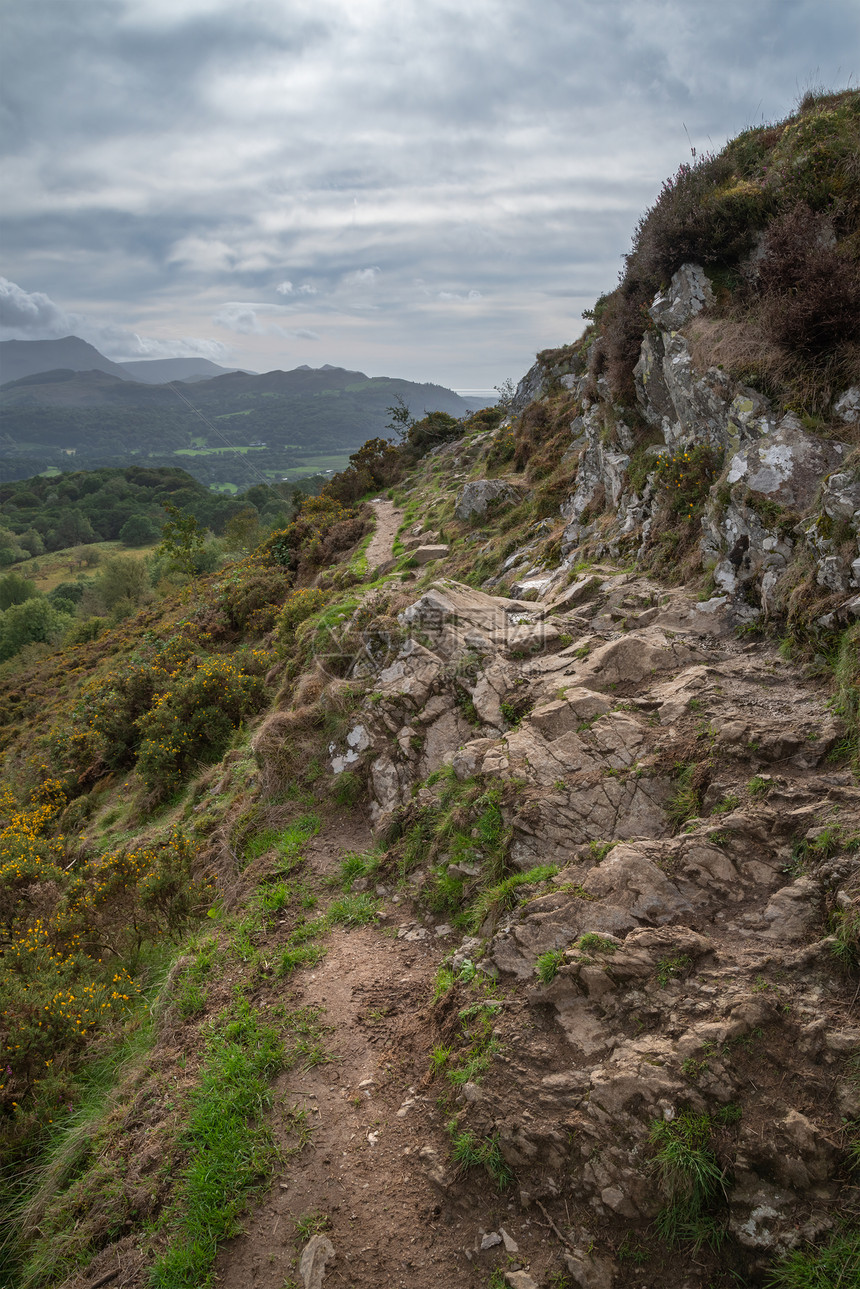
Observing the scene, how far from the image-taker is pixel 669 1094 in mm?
3986

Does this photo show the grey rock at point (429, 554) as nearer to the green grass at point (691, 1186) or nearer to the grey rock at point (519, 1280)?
the green grass at point (691, 1186)

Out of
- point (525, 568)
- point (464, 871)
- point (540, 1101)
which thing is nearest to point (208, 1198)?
point (540, 1101)

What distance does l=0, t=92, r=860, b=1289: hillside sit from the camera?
13.1 ft

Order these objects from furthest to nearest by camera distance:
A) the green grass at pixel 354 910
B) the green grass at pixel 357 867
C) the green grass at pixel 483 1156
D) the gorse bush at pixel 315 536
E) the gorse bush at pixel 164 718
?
the gorse bush at pixel 315 536 → the gorse bush at pixel 164 718 → the green grass at pixel 357 867 → the green grass at pixel 354 910 → the green grass at pixel 483 1156

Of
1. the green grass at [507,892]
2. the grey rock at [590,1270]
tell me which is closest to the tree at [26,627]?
the green grass at [507,892]

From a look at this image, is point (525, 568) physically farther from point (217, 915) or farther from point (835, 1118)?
point (835, 1118)

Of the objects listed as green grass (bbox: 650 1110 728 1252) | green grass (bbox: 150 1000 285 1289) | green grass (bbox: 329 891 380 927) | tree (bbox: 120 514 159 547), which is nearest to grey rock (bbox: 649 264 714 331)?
green grass (bbox: 329 891 380 927)

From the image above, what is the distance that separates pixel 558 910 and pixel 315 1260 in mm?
3086

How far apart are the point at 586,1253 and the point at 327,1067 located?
109 inches

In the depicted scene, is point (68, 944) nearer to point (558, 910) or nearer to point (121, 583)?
point (558, 910)

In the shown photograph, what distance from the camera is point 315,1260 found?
167 inches

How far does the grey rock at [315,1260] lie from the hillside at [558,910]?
0.02 m

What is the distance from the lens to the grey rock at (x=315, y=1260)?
415 centimetres

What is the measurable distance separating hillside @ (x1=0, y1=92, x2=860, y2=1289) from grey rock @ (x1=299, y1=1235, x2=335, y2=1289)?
0.08 feet
